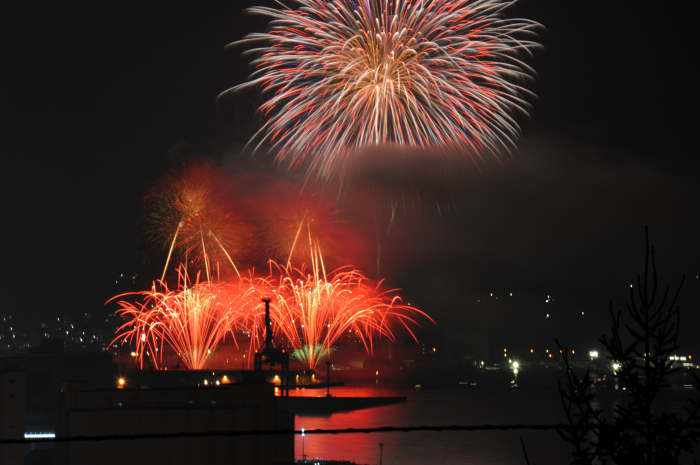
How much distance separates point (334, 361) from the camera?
138 metres

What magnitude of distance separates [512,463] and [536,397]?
5463cm

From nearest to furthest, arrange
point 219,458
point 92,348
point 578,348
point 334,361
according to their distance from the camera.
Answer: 1. point 219,458
2. point 334,361
3. point 92,348
4. point 578,348

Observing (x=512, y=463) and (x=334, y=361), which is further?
(x=334, y=361)

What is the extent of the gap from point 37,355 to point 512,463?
52723 mm

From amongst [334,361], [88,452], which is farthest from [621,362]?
[334,361]

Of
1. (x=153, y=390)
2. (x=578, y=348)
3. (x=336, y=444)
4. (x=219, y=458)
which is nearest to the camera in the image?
(x=219, y=458)

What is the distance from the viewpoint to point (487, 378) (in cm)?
13950

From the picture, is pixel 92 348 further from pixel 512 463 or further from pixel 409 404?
pixel 512 463

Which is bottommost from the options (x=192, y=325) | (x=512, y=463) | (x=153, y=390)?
(x=512, y=463)

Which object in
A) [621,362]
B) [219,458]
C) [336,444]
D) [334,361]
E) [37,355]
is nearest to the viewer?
[621,362]

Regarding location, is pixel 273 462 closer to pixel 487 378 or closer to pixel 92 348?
pixel 487 378

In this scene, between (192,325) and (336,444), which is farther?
(336,444)

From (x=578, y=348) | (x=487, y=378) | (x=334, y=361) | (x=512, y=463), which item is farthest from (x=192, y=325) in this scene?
(x=578, y=348)

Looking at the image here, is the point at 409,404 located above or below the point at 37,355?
below
